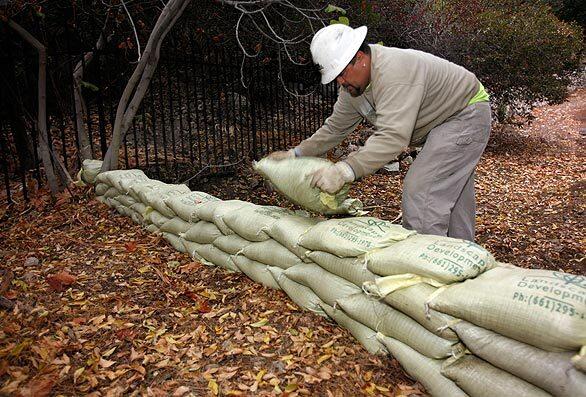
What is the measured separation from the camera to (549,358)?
1.73 metres

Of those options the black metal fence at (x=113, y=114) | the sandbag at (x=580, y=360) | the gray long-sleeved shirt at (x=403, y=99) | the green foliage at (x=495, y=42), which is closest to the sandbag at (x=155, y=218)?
the black metal fence at (x=113, y=114)

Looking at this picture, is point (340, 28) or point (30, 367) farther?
point (340, 28)

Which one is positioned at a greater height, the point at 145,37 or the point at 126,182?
the point at 145,37

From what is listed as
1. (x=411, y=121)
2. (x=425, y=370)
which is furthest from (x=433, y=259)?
(x=411, y=121)

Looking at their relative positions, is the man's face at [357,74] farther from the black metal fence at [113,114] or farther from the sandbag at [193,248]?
the black metal fence at [113,114]

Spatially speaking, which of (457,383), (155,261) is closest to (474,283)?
(457,383)

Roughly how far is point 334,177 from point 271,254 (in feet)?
2.40

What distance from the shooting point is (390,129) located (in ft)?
8.95

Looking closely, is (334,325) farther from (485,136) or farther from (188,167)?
(188,167)

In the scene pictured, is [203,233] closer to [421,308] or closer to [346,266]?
[346,266]

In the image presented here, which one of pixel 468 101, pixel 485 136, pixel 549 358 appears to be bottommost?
pixel 549 358

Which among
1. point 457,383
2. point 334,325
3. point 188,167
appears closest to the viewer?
point 457,383

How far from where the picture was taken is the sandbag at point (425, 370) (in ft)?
6.78

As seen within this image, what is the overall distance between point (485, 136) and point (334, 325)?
161 centimetres
